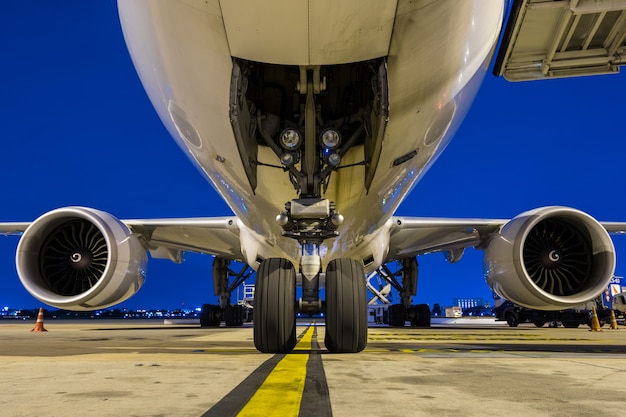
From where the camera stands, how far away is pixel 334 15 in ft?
9.55

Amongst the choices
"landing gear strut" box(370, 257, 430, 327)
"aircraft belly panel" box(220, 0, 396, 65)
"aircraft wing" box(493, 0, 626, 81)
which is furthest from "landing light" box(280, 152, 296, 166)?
"landing gear strut" box(370, 257, 430, 327)

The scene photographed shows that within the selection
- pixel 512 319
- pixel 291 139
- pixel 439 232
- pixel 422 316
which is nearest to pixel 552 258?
pixel 439 232

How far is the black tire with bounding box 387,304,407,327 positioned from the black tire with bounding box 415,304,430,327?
0.40m

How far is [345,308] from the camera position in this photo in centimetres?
430

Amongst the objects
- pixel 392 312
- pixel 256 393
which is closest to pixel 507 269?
pixel 256 393

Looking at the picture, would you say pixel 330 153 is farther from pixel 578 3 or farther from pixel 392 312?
pixel 392 312

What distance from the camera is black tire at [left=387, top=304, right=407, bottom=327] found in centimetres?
1473

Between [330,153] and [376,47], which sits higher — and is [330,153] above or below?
below

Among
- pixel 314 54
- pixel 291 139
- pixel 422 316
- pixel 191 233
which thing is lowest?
pixel 422 316

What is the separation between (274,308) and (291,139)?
1.46 metres

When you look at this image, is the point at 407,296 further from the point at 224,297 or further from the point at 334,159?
the point at 334,159

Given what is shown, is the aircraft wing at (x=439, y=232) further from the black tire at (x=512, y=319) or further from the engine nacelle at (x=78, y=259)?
the black tire at (x=512, y=319)

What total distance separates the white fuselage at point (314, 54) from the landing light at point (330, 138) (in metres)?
0.35

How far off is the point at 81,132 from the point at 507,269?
550ft
